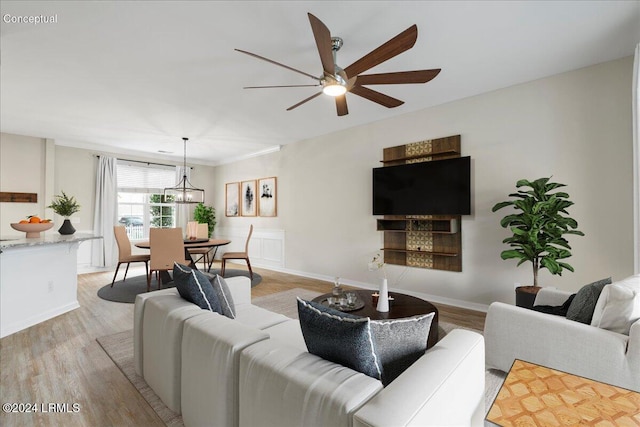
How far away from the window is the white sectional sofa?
6.01 m

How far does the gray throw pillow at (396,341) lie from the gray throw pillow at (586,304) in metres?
1.46

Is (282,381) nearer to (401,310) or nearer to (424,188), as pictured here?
(401,310)

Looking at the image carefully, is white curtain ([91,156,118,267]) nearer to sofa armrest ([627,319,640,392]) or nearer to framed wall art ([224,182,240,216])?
framed wall art ([224,182,240,216])

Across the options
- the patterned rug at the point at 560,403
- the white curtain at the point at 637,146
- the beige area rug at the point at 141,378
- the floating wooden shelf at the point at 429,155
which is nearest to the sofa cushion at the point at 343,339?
the patterned rug at the point at 560,403

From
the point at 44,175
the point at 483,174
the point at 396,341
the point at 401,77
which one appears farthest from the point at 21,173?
the point at 483,174

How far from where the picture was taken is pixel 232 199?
784cm

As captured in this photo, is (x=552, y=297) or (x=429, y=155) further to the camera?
(x=429, y=155)

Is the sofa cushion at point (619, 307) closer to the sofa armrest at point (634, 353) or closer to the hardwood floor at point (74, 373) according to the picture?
the sofa armrest at point (634, 353)

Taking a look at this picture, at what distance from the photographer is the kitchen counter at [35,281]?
2968 mm

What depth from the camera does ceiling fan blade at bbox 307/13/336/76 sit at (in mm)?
1721

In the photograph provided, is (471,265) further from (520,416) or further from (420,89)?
(520,416)

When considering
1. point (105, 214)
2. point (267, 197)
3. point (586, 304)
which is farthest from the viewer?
point (267, 197)

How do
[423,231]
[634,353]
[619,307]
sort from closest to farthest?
1. [634,353]
2. [619,307]
3. [423,231]

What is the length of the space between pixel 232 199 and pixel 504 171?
20.5 feet
